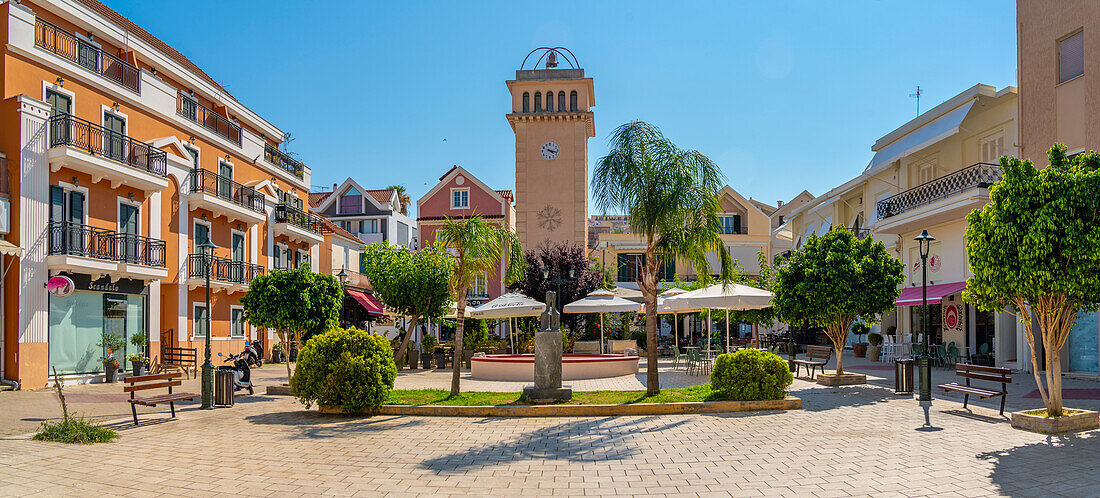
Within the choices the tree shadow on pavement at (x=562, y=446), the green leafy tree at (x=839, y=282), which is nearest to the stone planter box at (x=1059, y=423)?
the tree shadow on pavement at (x=562, y=446)

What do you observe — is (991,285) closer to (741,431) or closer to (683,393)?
(741,431)

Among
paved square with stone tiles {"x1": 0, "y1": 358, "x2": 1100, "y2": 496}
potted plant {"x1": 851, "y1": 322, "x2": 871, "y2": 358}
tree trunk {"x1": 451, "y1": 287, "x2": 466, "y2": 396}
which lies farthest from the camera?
potted plant {"x1": 851, "y1": 322, "x2": 871, "y2": 358}

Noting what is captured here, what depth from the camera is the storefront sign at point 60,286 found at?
57.5 feet

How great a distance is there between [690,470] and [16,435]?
375 inches

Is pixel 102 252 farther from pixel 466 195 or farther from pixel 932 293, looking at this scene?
pixel 466 195

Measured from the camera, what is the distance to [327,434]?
1012cm

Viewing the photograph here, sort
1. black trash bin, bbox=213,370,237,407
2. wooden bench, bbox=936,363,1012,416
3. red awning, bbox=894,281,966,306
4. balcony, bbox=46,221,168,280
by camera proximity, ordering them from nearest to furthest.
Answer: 1. wooden bench, bbox=936,363,1012,416
2. black trash bin, bbox=213,370,237,407
3. balcony, bbox=46,221,168,280
4. red awning, bbox=894,281,966,306

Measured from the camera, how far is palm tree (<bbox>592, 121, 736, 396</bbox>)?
1318 cm

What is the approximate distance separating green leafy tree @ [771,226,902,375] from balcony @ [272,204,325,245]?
2239 centimetres

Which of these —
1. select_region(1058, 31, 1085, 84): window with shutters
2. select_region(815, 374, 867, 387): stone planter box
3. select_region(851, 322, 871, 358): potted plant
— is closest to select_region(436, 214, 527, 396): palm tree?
select_region(815, 374, 867, 387): stone planter box

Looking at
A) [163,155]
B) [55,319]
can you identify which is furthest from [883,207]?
[55,319]

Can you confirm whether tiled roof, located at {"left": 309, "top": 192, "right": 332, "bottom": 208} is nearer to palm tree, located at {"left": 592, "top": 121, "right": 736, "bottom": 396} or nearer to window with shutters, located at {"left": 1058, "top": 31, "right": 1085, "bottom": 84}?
palm tree, located at {"left": 592, "top": 121, "right": 736, "bottom": 396}

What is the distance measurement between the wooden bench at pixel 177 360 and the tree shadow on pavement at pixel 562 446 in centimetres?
1617

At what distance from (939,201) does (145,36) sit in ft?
91.0
